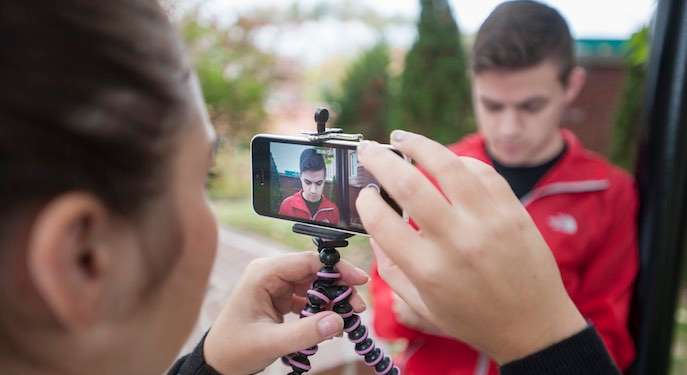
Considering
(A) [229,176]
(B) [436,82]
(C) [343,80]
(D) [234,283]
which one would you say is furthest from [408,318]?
(B) [436,82]

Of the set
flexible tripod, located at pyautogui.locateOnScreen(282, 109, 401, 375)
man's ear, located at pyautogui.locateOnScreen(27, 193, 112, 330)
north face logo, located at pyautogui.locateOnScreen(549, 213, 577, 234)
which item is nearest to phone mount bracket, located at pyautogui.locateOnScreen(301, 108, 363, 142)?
flexible tripod, located at pyautogui.locateOnScreen(282, 109, 401, 375)

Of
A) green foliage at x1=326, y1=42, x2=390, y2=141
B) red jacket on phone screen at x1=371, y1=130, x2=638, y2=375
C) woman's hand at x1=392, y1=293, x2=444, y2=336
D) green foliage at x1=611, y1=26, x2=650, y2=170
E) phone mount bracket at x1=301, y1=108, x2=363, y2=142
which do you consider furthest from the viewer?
green foliage at x1=611, y1=26, x2=650, y2=170

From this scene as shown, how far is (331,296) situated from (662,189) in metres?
0.93

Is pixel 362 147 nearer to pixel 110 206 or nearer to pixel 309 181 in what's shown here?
pixel 309 181

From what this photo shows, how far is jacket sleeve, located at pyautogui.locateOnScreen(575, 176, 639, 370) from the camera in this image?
117 centimetres

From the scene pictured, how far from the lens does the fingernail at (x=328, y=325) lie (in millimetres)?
664

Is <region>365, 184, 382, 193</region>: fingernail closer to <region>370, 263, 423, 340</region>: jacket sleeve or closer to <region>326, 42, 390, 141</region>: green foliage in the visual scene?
<region>370, 263, 423, 340</region>: jacket sleeve

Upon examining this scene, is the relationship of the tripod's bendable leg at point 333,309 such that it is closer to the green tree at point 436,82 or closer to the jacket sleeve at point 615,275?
the jacket sleeve at point 615,275

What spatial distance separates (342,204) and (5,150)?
1.04 feet

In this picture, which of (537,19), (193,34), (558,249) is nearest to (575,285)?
(558,249)

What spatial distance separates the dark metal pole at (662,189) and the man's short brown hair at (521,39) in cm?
23

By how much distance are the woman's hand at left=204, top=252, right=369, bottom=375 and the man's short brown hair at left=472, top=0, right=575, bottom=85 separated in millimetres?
432

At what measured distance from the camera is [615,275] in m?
1.27

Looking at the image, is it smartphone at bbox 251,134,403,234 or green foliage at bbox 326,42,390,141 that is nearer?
smartphone at bbox 251,134,403,234
